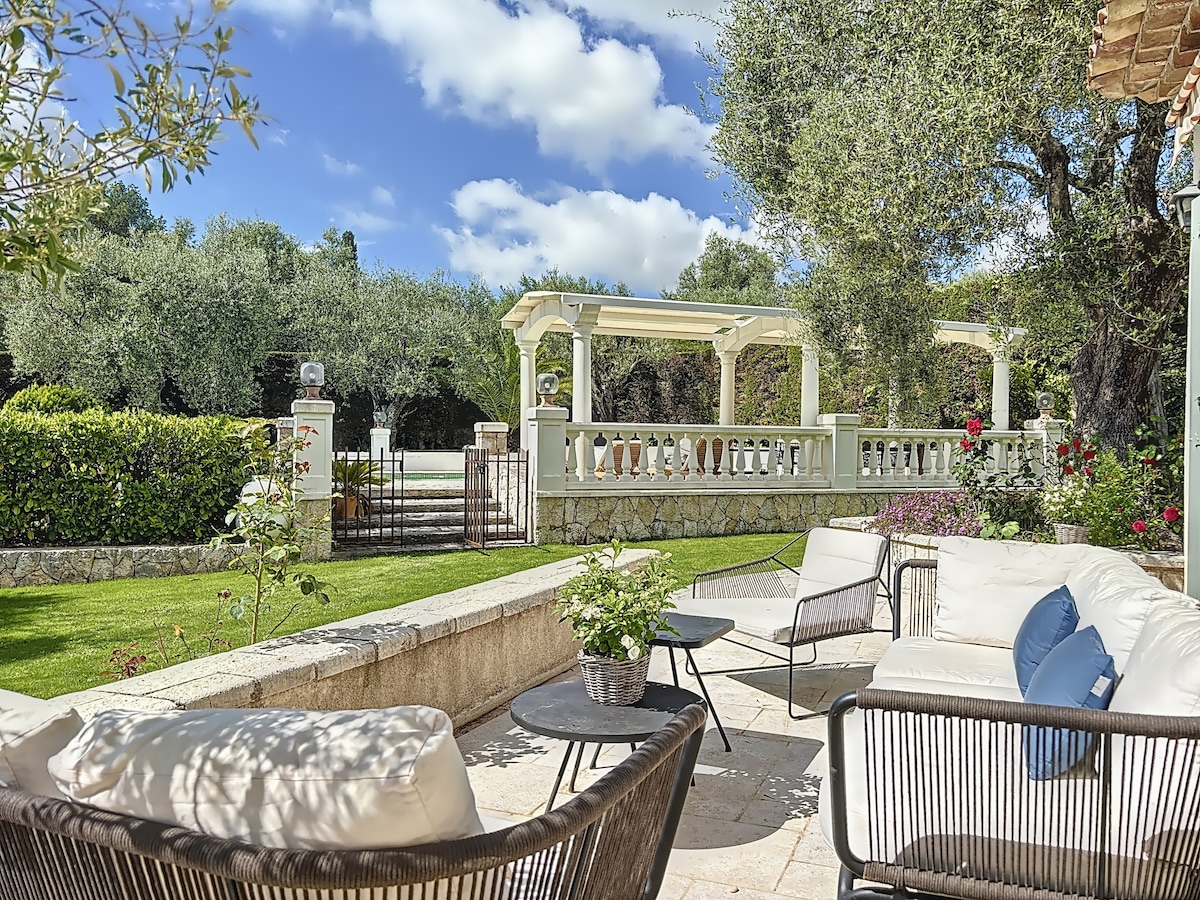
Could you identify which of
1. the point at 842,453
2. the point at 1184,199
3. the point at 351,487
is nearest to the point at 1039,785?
the point at 1184,199

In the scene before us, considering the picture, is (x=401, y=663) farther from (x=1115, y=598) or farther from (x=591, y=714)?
(x=1115, y=598)

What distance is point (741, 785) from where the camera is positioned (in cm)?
336

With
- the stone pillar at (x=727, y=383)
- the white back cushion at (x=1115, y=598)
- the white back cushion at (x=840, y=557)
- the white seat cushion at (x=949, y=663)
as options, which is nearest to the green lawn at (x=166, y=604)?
the white back cushion at (x=840, y=557)

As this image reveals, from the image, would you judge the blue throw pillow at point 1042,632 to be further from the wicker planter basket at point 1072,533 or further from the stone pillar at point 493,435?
the stone pillar at point 493,435

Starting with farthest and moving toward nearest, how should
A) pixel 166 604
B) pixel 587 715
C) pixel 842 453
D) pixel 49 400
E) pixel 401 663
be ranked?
pixel 49 400
pixel 842 453
pixel 166 604
pixel 401 663
pixel 587 715

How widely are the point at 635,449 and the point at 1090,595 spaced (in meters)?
8.33

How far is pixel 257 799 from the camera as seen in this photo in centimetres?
128

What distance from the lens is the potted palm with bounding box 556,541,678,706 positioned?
2979 millimetres

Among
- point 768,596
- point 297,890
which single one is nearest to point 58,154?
point 297,890

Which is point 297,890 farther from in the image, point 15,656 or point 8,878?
point 15,656

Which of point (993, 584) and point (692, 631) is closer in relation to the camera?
point (692, 631)

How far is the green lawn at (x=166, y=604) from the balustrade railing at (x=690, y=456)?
1.19 meters

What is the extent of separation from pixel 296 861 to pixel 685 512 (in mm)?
9920

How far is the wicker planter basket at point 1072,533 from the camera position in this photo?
5.61 meters
